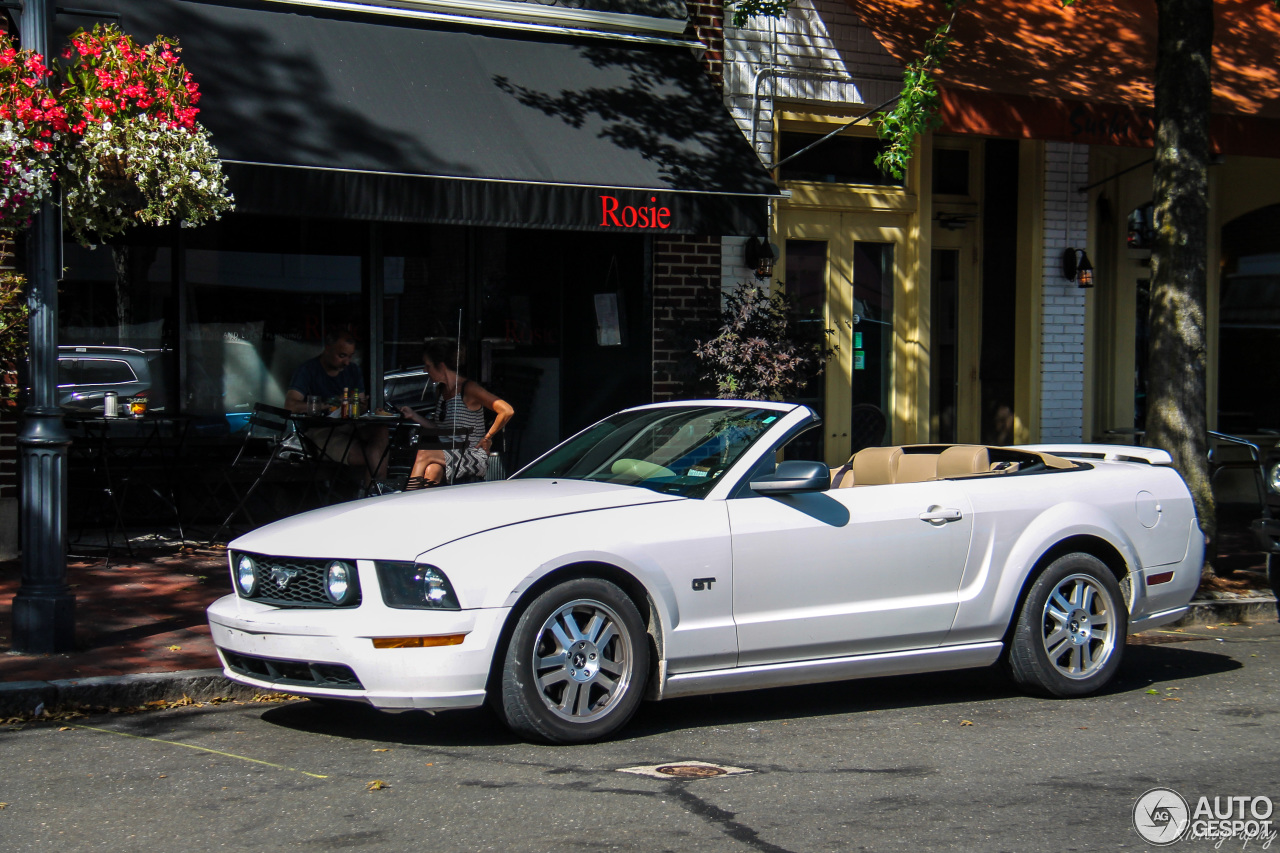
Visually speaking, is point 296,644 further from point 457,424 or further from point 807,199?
point 807,199

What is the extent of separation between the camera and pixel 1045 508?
6.57 meters

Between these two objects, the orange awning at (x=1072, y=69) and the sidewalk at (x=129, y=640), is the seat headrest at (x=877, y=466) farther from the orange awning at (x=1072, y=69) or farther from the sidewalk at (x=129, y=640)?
the orange awning at (x=1072, y=69)

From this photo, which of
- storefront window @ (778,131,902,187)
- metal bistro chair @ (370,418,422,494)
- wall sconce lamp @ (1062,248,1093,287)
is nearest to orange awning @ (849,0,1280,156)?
storefront window @ (778,131,902,187)

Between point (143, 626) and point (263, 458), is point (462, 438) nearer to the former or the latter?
point (263, 458)

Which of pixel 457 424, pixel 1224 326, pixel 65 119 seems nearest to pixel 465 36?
pixel 457 424

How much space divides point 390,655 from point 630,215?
18.4 feet

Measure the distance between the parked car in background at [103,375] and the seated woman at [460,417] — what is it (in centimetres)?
221

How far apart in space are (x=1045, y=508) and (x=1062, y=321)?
26.1 ft

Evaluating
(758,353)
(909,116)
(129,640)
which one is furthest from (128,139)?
(909,116)

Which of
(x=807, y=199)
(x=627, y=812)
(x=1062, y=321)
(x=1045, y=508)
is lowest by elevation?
(x=627, y=812)

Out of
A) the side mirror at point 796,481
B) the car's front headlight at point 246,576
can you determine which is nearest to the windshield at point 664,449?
the side mirror at point 796,481

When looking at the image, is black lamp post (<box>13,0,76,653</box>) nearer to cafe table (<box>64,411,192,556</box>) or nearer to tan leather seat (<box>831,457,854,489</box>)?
cafe table (<box>64,411,192,556</box>)

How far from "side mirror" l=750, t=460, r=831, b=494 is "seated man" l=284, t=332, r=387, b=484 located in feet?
17.1

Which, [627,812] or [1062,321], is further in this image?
[1062,321]
